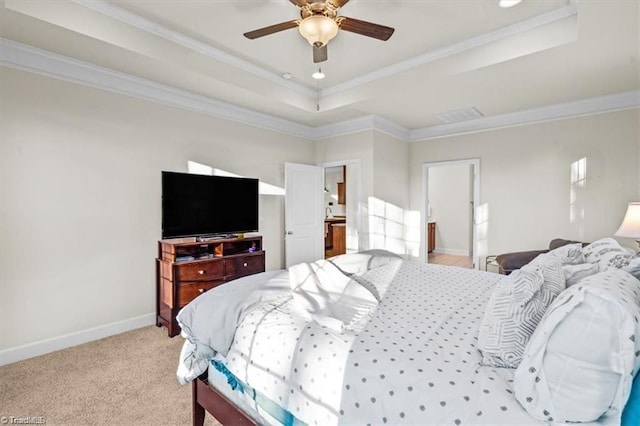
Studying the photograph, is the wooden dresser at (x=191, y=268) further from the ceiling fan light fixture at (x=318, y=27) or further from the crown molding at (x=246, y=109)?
the ceiling fan light fixture at (x=318, y=27)

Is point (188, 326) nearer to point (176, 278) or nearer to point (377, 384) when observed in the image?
point (377, 384)

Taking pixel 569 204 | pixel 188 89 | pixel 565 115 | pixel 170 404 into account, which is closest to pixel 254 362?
pixel 170 404

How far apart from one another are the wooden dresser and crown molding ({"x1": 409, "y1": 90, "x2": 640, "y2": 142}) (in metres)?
3.56

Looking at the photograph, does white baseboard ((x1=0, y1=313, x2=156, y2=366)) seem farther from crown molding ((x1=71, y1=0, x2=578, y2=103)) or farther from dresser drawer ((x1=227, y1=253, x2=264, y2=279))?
crown molding ((x1=71, y1=0, x2=578, y2=103))

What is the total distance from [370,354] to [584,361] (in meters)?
0.65

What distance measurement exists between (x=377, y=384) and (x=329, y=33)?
2.15 meters

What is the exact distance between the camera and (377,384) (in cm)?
106

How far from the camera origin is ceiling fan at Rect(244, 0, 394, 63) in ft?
6.69

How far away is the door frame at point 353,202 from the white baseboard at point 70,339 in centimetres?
294

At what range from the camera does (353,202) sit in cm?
656

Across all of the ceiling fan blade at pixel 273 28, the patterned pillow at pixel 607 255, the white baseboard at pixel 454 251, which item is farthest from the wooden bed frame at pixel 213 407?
the white baseboard at pixel 454 251

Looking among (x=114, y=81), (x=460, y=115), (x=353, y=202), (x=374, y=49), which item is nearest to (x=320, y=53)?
(x=374, y=49)

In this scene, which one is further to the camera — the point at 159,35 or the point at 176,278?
the point at 176,278

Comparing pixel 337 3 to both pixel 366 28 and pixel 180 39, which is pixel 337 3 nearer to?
pixel 366 28
